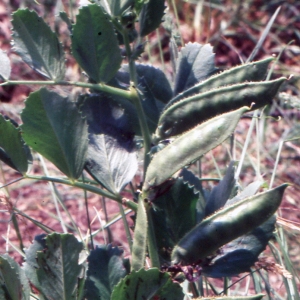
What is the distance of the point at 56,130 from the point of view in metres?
0.56

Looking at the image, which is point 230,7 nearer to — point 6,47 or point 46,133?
point 6,47

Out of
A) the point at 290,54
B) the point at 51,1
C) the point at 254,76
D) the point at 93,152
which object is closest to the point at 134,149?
the point at 93,152

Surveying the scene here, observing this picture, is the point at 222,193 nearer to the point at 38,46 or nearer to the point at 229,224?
the point at 229,224

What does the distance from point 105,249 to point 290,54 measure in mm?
2358

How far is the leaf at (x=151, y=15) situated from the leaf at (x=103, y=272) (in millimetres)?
254

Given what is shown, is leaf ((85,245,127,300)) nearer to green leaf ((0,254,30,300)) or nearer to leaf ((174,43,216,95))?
green leaf ((0,254,30,300))

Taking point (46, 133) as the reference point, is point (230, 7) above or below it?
above

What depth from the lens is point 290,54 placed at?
9.00 feet

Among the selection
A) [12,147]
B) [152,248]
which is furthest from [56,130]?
[152,248]

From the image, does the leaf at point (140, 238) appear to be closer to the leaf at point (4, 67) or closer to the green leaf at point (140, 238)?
the green leaf at point (140, 238)

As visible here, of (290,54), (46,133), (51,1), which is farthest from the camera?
(290,54)

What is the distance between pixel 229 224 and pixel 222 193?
9 cm

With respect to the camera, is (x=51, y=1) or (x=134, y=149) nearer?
Answer: (x=134, y=149)

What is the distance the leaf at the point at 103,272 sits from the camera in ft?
1.91
